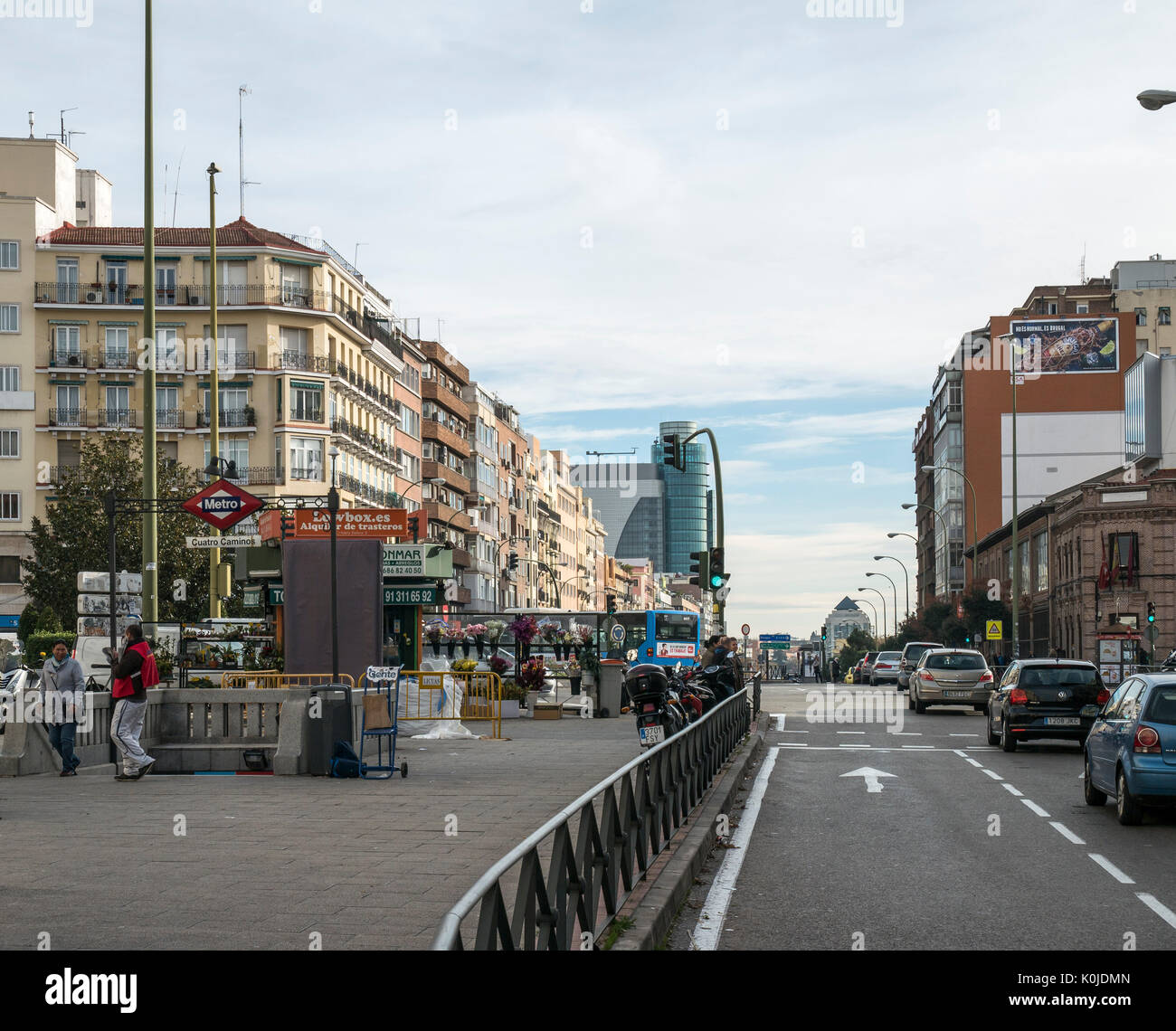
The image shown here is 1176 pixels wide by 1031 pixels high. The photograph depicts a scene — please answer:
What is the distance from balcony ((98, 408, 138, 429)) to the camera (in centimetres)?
8019

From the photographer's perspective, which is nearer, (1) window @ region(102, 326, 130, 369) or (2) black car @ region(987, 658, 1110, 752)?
(2) black car @ region(987, 658, 1110, 752)

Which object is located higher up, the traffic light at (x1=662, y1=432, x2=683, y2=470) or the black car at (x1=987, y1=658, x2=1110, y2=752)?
the traffic light at (x1=662, y1=432, x2=683, y2=470)

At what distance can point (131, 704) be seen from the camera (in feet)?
59.0

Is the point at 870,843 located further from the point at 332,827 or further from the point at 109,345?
the point at 109,345

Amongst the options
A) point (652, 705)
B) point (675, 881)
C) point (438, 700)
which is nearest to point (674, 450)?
point (438, 700)

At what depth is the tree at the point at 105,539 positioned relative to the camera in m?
59.3

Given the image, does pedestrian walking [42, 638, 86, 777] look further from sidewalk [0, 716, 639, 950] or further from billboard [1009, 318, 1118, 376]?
billboard [1009, 318, 1118, 376]

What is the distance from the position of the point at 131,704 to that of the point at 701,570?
1938cm

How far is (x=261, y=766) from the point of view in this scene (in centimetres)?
1906

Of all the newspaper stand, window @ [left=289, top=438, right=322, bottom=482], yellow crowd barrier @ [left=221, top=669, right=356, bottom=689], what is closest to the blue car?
the newspaper stand

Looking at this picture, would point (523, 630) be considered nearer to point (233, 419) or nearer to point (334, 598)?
point (334, 598)

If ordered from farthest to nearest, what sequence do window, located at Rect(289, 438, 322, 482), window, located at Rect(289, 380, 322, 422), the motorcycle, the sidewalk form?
window, located at Rect(289, 380, 322, 422) < window, located at Rect(289, 438, 322, 482) < the motorcycle < the sidewalk

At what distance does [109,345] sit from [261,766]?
2617 inches

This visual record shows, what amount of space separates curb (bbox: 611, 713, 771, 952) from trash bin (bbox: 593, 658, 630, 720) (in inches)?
824
